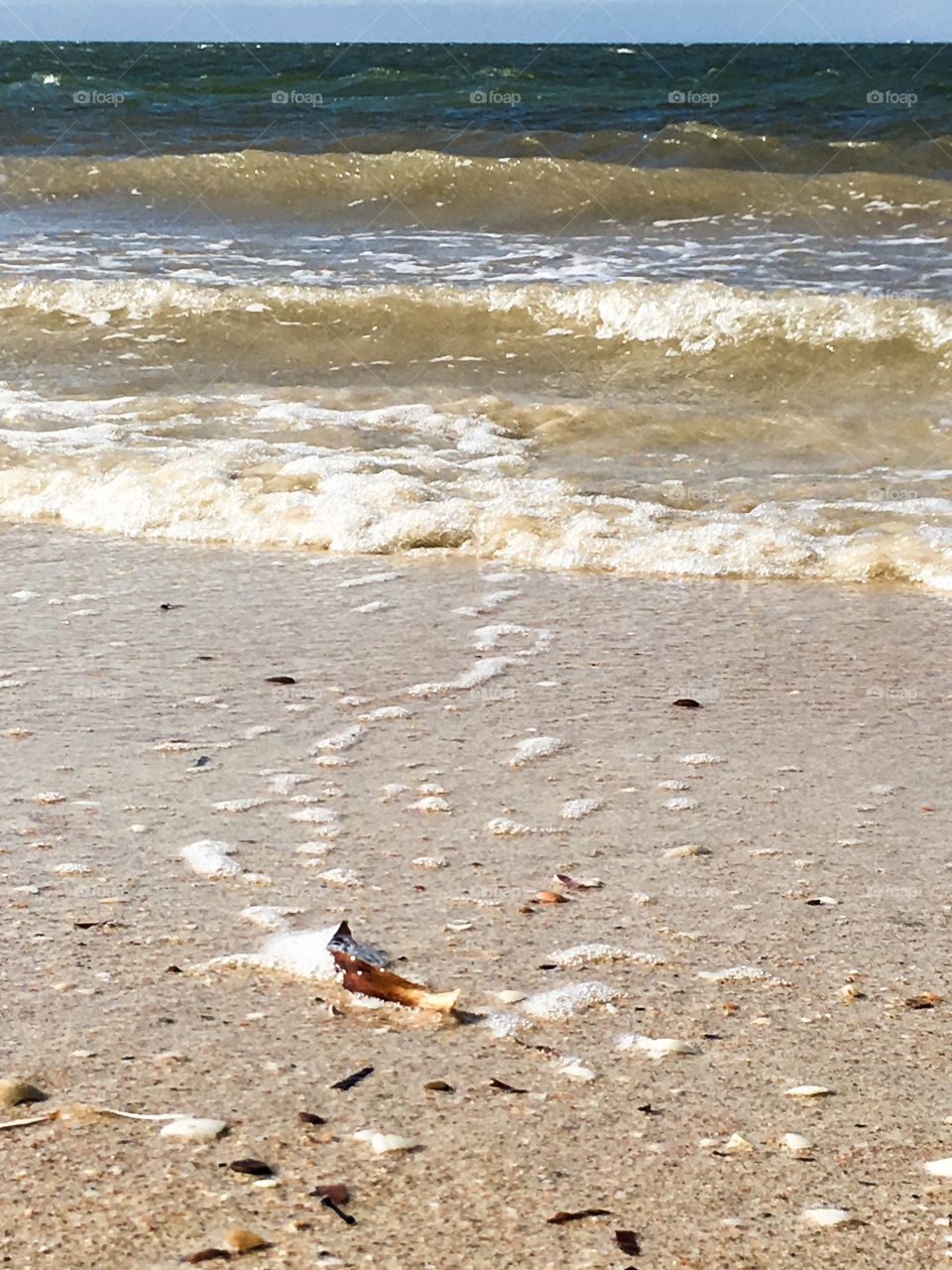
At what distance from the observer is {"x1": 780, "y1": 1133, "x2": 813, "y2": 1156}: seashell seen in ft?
5.26

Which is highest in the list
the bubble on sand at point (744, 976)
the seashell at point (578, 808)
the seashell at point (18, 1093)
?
the seashell at point (18, 1093)

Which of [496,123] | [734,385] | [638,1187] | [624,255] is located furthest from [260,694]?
[496,123]

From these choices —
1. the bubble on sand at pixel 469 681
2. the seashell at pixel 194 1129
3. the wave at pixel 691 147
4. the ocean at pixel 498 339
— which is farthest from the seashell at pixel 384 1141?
the wave at pixel 691 147

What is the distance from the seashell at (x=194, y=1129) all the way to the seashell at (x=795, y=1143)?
0.60m

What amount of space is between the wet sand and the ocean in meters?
0.84

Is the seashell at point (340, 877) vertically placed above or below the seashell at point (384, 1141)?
below

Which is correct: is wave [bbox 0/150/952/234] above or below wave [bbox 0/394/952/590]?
above

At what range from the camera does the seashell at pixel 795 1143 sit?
160 cm

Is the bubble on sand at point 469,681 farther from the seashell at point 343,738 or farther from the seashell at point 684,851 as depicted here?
the seashell at point 684,851

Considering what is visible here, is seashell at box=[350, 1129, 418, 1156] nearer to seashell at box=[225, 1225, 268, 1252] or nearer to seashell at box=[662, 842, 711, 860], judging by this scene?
→ seashell at box=[225, 1225, 268, 1252]

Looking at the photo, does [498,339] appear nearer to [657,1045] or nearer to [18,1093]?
[657,1045]

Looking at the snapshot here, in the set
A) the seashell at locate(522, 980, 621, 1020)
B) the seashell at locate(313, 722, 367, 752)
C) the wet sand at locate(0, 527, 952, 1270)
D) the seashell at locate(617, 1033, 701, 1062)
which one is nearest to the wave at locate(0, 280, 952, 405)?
the wet sand at locate(0, 527, 952, 1270)

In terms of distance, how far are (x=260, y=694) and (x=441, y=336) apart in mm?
5224

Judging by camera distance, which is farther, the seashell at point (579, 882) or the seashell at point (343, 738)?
the seashell at point (343, 738)
